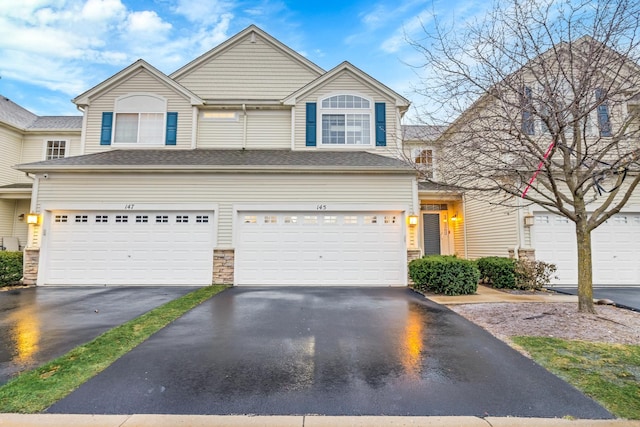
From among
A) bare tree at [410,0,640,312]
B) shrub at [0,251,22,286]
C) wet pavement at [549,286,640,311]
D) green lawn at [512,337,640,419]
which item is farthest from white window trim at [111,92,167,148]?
wet pavement at [549,286,640,311]

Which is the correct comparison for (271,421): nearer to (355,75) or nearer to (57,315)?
(57,315)

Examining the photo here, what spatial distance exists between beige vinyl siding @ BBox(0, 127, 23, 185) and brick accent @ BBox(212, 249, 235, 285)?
1258 cm

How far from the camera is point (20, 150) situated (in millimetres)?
15516

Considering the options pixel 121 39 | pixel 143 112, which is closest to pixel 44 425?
pixel 143 112

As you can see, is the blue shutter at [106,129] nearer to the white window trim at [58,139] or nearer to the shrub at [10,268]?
the shrub at [10,268]

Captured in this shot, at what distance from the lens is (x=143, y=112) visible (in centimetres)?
1234

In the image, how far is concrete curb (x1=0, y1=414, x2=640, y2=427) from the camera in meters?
2.64

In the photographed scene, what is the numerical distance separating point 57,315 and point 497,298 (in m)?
10.0

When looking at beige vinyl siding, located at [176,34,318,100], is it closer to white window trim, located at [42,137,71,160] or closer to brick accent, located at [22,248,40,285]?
white window trim, located at [42,137,71,160]

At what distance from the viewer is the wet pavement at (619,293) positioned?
7652 millimetres

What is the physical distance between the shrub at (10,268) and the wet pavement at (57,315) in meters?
0.91

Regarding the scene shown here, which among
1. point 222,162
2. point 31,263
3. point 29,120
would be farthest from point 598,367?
point 29,120

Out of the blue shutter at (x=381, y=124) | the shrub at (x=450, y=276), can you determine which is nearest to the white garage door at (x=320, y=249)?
the shrub at (x=450, y=276)

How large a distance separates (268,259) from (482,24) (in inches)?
326
